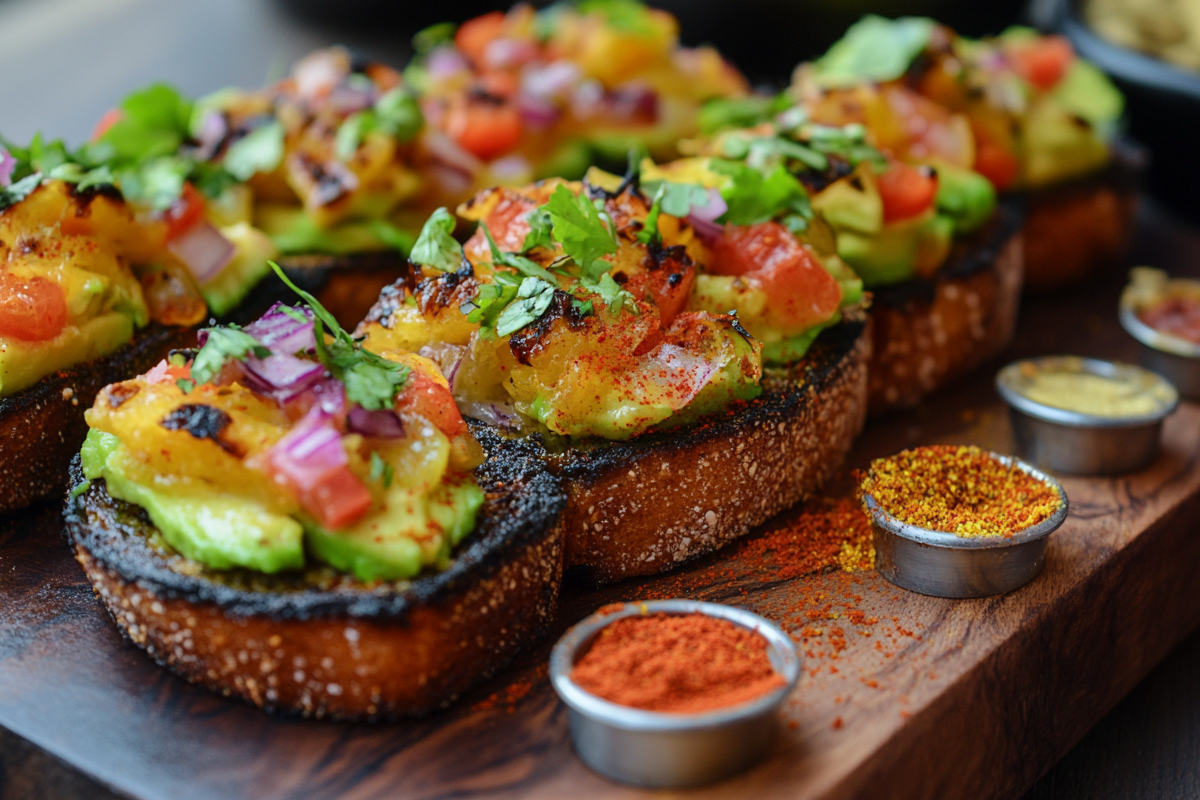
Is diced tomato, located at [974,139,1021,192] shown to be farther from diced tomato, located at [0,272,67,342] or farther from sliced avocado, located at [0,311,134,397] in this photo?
diced tomato, located at [0,272,67,342]

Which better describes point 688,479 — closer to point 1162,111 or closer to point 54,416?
point 54,416

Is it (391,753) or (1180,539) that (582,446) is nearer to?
(391,753)

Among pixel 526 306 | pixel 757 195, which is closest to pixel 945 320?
pixel 757 195

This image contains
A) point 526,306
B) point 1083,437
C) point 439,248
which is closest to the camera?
point 526,306

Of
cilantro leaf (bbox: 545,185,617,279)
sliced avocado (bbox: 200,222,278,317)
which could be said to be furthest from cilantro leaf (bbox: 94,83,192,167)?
cilantro leaf (bbox: 545,185,617,279)

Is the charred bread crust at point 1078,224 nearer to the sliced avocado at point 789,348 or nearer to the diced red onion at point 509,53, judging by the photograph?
the sliced avocado at point 789,348
